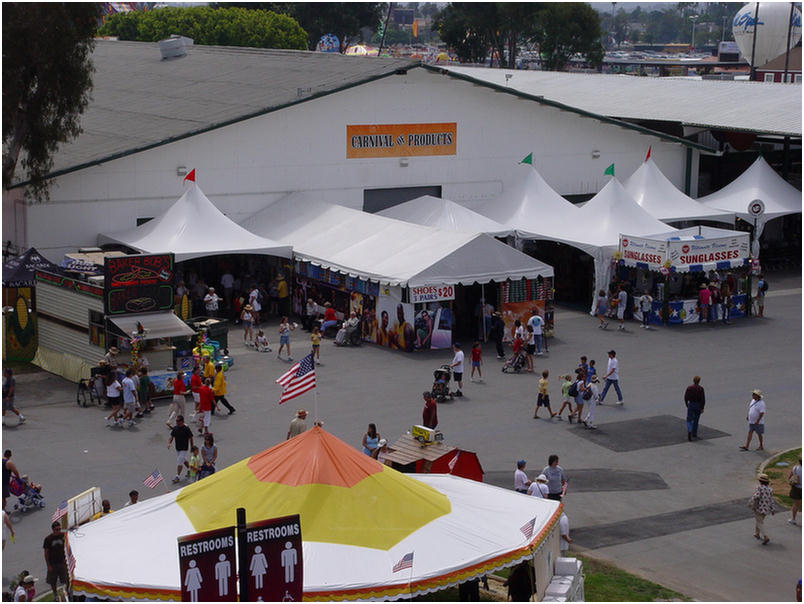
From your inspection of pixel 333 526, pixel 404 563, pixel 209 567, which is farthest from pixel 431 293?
pixel 209 567

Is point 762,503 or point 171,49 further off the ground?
point 171,49

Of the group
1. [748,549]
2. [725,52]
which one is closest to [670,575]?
[748,549]

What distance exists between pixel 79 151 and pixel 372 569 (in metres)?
22.9

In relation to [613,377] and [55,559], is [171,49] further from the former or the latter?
[55,559]

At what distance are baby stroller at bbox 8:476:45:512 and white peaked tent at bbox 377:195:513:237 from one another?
54.6ft

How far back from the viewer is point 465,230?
3212 centimetres

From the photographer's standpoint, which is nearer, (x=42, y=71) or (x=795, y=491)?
(x=795, y=491)

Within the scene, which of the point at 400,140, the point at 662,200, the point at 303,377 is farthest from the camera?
the point at 662,200

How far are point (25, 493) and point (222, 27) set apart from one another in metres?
76.7

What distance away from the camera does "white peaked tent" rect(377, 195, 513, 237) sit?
3247 cm

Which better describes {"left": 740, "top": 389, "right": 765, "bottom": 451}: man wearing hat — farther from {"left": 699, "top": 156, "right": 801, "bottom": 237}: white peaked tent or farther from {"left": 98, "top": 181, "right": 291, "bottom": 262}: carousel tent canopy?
{"left": 699, "top": 156, "right": 801, "bottom": 237}: white peaked tent

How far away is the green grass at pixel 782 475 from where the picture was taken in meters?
18.7

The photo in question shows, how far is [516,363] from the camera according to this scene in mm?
26000

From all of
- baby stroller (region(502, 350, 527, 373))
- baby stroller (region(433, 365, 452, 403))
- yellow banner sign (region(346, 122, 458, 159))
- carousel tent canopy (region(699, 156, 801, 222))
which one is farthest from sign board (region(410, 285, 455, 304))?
carousel tent canopy (region(699, 156, 801, 222))
